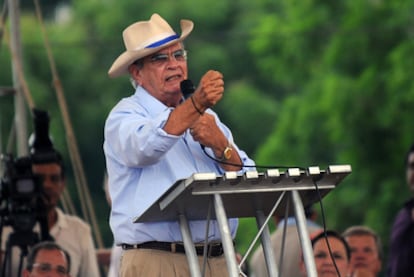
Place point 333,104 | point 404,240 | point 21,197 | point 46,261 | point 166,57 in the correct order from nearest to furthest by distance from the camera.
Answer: point 166,57, point 46,261, point 21,197, point 404,240, point 333,104

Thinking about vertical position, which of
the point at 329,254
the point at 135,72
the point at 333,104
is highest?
the point at 333,104

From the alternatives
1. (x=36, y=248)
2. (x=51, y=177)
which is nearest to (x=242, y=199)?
(x=36, y=248)

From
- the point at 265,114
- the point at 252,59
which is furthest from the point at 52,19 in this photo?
the point at 265,114

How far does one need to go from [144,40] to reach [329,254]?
251 cm

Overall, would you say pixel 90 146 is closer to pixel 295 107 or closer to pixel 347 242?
pixel 295 107

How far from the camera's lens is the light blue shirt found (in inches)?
271

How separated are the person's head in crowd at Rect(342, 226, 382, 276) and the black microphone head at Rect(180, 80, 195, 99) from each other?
12.7 ft

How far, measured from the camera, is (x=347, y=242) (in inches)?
411

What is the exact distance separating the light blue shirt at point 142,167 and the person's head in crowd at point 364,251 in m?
3.55

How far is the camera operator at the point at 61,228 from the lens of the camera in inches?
394

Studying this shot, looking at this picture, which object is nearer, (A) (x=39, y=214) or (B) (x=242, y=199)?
(B) (x=242, y=199)

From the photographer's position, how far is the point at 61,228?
33.4 feet

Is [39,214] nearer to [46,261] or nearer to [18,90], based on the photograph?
[46,261]

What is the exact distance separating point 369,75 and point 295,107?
284 cm
